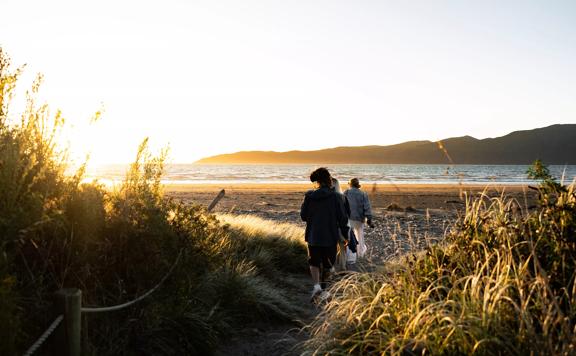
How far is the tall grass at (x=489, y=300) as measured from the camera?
131 inches

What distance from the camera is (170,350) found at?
4.76 m

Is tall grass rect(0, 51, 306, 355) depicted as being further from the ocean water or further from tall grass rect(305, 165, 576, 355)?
tall grass rect(305, 165, 576, 355)

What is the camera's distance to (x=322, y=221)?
25.3 ft

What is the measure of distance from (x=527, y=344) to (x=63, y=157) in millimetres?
3895

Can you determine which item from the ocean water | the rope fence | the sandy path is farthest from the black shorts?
the rope fence


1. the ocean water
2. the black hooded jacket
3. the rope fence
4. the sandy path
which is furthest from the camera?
the ocean water

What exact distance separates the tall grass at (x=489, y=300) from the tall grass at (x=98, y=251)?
143 centimetres

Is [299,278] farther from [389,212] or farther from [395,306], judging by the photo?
[389,212]

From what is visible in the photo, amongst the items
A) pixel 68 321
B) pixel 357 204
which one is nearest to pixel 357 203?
pixel 357 204

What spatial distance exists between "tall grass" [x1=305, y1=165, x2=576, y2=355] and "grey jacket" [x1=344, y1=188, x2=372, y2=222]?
17.3 ft

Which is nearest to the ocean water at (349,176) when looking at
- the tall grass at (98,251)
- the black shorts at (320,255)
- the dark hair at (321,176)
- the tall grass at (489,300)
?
the tall grass at (98,251)

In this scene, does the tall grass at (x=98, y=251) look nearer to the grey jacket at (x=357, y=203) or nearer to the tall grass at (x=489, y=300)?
the tall grass at (x=489, y=300)

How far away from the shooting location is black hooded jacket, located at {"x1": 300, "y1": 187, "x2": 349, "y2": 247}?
7699mm

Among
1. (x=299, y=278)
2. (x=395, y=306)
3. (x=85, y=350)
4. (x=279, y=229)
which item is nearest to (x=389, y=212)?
(x=279, y=229)
